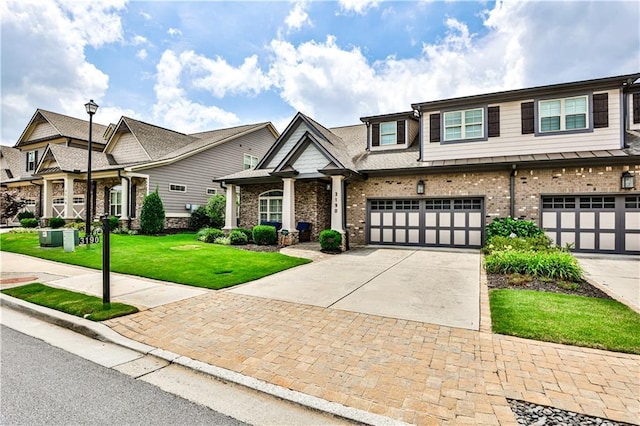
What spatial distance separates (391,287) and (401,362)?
144 inches

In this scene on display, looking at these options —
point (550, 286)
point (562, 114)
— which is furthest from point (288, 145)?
point (550, 286)

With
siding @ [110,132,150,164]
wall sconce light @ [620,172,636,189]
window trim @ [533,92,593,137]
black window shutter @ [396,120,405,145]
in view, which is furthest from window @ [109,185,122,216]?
wall sconce light @ [620,172,636,189]

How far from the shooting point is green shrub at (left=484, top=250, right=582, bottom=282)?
780 cm

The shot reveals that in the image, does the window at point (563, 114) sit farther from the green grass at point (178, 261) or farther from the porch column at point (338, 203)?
the green grass at point (178, 261)

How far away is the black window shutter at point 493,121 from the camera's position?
13711 mm

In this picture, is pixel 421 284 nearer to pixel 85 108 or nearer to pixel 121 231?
pixel 85 108

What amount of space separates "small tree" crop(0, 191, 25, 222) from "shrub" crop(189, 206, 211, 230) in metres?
16.6

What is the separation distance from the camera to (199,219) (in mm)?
20875

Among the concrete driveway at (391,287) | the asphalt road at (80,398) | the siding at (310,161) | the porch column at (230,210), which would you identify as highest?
the siding at (310,161)

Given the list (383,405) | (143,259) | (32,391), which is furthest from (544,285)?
(143,259)

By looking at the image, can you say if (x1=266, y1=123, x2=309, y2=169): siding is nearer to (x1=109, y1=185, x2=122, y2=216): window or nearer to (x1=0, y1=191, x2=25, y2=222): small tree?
(x1=109, y1=185, x2=122, y2=216): window

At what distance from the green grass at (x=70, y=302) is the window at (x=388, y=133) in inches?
570

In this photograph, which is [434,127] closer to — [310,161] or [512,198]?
[512,198]

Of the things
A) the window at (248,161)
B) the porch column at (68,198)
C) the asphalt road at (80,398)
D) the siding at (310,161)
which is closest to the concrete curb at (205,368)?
the asphalt road at (80,398)
